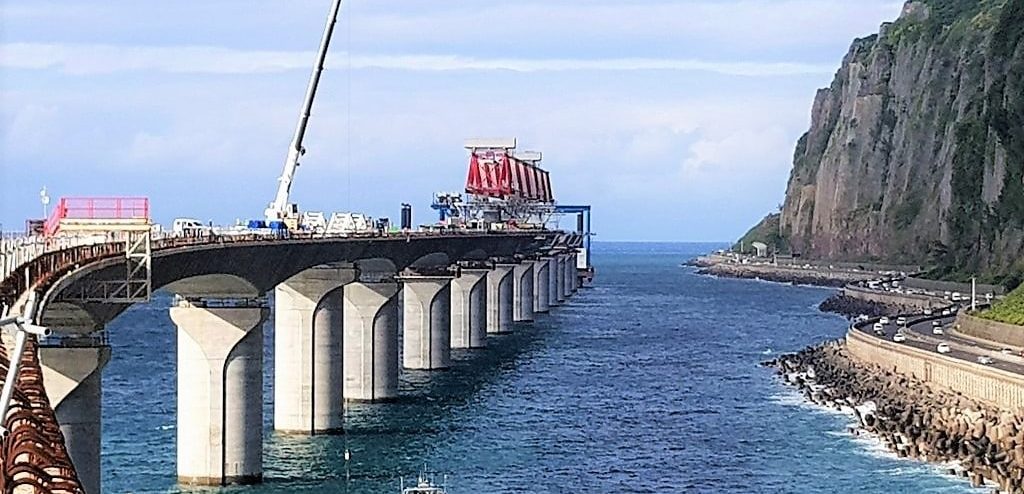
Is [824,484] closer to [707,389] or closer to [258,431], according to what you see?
[258,431]

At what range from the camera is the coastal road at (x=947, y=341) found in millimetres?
78812

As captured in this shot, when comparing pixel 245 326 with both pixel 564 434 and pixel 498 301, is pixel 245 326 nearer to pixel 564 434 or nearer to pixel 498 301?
pixel 564 434

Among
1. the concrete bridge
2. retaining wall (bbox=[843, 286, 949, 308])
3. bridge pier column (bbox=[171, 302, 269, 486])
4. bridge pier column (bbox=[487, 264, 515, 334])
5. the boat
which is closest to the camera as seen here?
the concrete bridge

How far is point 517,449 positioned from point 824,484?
14254 mm

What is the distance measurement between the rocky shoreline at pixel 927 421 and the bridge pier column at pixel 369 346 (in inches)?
820

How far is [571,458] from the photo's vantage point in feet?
233

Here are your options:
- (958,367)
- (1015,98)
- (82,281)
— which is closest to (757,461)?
(958,367)

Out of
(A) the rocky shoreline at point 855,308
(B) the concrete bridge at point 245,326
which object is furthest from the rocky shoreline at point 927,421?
(A) the rocky shoreline at point 855,308

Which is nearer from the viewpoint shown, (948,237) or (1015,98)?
(1015,98)

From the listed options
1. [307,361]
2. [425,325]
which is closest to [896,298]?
[425,325]

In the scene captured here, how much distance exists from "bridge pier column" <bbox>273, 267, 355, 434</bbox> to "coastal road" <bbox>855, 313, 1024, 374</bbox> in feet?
88.0

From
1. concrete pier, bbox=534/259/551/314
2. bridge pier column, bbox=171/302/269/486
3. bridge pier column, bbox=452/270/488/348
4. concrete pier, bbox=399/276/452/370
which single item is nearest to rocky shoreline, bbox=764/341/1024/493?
concrete pier, bbox=399/276/452/370

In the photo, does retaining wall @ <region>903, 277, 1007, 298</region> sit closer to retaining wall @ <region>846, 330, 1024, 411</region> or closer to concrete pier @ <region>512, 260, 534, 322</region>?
concrete pier @ <region>512, 260, 534, 322</region>

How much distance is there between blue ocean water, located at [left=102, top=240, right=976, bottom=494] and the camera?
63.6 m
